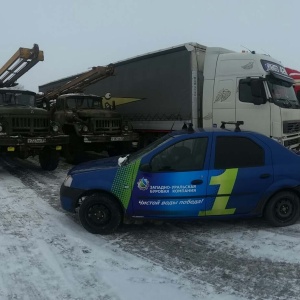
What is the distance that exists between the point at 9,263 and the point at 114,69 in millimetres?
9197

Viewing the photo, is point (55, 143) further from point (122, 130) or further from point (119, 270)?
point (119, 270)

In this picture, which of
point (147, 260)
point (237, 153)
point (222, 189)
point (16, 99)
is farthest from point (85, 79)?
point (147, 260)

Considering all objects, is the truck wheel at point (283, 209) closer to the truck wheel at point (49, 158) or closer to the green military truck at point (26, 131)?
the green military truck at point (26, 131)

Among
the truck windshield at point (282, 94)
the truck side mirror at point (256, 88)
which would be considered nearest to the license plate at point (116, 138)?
the truck side mirror at point (256, 88)

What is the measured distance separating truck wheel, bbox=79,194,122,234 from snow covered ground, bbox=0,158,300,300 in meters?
0.14

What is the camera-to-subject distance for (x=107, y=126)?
36.6 feet

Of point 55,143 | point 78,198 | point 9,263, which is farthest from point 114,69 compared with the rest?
point 9,263

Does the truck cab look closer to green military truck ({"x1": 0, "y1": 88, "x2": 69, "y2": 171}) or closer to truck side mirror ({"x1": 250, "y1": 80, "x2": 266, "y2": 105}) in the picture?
truck side mirror ({"x1": 250, "y1": 80, "x2": 266, "y2": 105})

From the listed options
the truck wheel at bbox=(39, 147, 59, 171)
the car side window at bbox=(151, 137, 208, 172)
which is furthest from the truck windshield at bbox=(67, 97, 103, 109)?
the car side window at bbox=(151, 137, 208, 172)

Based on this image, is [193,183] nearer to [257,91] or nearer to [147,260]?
[147,260]

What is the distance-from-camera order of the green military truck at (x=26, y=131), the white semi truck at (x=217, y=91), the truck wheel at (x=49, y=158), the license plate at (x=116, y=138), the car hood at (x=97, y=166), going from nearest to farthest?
the car hood at (x=97, y=166) → the white semi truck at (x=217, y=91) → the green military truck at (x=26, y=131) → the truck wheel at (x=49, y=158) → the license plate at (x=116, y=138)

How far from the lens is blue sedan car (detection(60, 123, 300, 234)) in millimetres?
4672

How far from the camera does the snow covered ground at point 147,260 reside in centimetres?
335

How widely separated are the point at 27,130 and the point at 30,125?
0.51 feet
